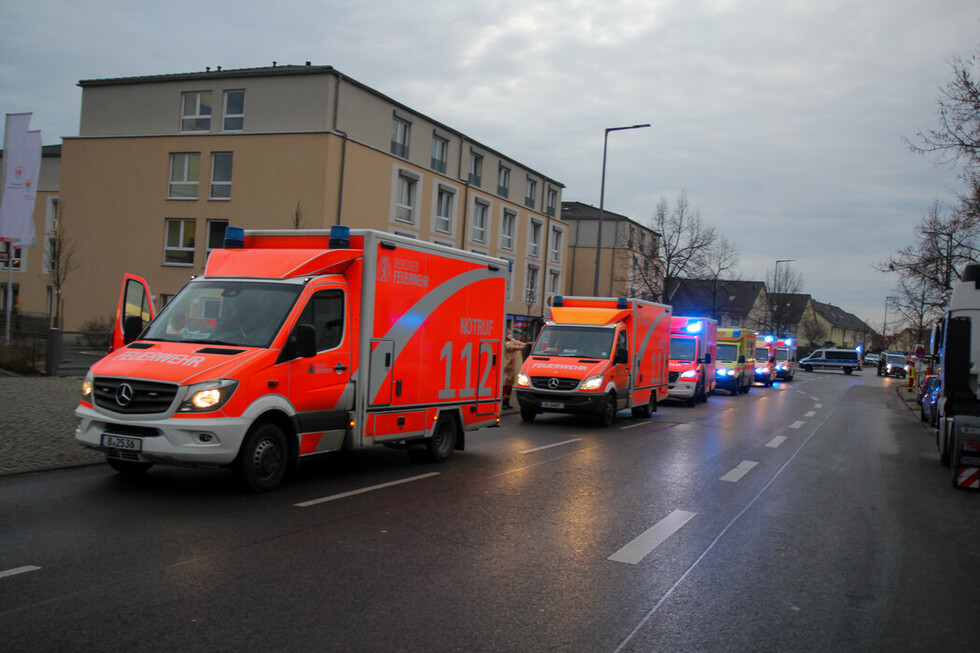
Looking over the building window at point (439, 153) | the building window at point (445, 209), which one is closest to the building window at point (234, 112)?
the building window at point (439, 153)

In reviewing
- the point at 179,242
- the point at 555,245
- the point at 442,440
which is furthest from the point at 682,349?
the point at 555,245

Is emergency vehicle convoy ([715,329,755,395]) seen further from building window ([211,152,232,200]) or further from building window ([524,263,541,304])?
building window ([211,152,232,200])

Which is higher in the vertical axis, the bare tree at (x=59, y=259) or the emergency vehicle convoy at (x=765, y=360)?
the bare tree at (x=59, y=259)

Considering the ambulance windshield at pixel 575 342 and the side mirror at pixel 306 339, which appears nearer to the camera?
the side mirror at pixel 306 339

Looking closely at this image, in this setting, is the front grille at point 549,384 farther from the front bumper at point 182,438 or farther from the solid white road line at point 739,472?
the front bumper at point 182,438

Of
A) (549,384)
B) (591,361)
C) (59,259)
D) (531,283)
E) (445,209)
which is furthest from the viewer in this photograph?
(531,283)

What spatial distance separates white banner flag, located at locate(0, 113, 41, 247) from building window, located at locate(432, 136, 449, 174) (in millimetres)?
23382

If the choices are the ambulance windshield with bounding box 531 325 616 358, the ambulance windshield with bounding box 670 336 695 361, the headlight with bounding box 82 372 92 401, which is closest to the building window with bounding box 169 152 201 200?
the ambulance windshield with bounding box 670 336 695 361

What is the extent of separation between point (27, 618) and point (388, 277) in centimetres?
571

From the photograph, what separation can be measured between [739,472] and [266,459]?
6.60 metres

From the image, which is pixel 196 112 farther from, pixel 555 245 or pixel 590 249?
pixel 590 249

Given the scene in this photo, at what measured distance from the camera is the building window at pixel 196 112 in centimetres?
3738

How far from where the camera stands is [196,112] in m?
37.6

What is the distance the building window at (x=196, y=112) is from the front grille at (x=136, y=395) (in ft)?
107
